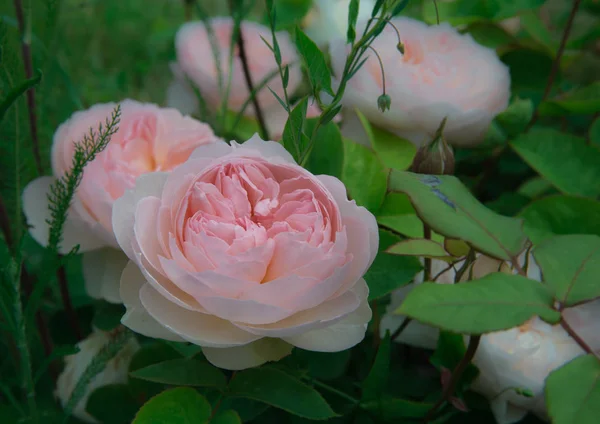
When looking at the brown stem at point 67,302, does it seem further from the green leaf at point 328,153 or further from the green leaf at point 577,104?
the green leaf at point 577,104

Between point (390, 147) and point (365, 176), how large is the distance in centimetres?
6

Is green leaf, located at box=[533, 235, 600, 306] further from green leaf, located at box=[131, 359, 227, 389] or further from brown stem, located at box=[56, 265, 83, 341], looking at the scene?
brown stem, located at box=[56, 265, 83, 341]

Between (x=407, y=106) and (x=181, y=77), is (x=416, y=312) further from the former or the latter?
(x=181, y=77)

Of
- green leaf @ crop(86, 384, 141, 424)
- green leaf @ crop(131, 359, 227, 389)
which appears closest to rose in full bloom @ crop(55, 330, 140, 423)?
green leaf @ crop(86, 384, 141, 424)

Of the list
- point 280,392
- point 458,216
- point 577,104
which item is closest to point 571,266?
point 458,216

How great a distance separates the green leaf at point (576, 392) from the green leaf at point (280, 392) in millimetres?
107

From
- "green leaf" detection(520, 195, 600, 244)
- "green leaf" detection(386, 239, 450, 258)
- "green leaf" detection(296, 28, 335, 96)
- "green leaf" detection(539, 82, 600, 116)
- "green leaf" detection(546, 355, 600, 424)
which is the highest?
"green leaf" detection(296, 28, 335, 96)

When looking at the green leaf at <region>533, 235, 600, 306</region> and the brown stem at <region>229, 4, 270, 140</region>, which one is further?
the brown stem at <region>229, 4, 270, 140</region>

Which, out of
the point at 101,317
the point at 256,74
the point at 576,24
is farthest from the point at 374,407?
the point at 576,24

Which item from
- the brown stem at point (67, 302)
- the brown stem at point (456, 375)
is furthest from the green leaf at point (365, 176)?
the brown stem at point (67, 302)

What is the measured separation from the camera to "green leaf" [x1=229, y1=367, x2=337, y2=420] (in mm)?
312

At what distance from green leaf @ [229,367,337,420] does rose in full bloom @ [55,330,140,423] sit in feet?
0.49

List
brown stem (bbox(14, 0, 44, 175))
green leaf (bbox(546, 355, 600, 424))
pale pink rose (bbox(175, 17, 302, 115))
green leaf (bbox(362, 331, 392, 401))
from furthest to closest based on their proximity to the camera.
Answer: pale pink rose (bbox(175, 17, 302, 115))
brown stem (bbox(14, 0, 44, 175))
green leaf (bbox(362, 331, 392, 401))
green leaf (bbox(546, 355, 600, 424))

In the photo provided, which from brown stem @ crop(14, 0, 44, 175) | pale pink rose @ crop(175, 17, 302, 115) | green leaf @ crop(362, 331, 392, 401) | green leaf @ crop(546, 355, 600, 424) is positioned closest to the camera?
green leaf @ crop(546, 355, 600, 424)
